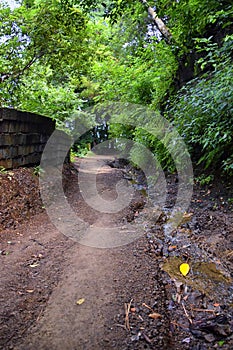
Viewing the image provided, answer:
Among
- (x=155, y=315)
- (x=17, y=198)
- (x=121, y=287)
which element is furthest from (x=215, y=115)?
(x=17, y=198)

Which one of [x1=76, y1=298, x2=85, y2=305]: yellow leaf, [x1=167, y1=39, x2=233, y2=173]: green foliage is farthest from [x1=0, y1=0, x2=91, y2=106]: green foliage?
[x1=76, y1=298, x2=85, y2=305]: yellow leaf

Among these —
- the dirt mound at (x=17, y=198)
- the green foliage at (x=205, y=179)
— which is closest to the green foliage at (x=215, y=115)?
the green foliage at (x=205, y=179)

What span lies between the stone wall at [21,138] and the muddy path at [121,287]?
1176 mm

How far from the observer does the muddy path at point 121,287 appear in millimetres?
1430

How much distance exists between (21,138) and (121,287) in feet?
11.4

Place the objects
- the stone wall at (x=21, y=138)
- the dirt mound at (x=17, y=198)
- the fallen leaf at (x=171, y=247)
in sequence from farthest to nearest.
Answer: the stone wall at (x=21, y=138), the dirt mound at (x=17, y=198), the fallen leaf at (x=171, y=247)

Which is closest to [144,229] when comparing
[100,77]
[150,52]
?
[150,52]

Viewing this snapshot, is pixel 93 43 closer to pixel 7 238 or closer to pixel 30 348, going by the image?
pixel 7 238

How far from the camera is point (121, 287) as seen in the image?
1909 millimetres

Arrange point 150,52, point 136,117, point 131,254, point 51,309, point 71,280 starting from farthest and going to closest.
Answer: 1. point 136,117
2. point 150,52
3. point 131,254
4. point 71,280
5. point 51,309

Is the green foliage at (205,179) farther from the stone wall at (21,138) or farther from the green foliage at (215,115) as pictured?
the stone wall at (21,138)

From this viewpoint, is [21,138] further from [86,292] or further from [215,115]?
[86,292]

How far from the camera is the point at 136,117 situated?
8195 mm

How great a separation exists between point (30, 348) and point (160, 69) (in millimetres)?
6217
